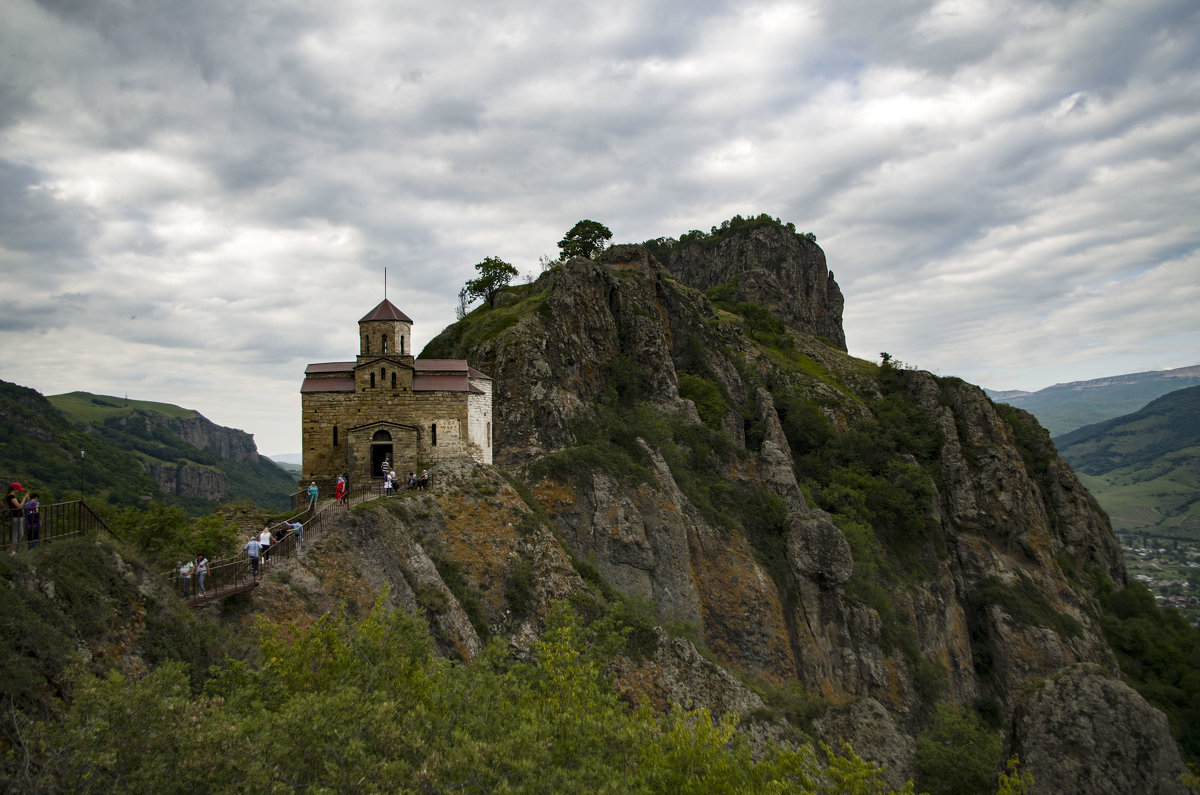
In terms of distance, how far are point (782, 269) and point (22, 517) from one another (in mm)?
113123

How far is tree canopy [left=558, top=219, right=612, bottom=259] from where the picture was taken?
85.6 meters

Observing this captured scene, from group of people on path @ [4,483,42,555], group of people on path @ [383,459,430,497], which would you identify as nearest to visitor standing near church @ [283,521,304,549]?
group of people on path @ [383,459,430,497]

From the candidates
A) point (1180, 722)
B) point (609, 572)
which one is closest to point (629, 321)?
point (609, 572)

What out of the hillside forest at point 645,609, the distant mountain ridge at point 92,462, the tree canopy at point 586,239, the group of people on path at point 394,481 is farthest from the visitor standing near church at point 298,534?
the tree canopy at point 586,239

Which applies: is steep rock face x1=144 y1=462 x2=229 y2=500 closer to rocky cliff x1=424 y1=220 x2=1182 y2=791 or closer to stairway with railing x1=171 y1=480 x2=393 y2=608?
rocky cliff x1=424 y1=220 x2=1182 y2=791

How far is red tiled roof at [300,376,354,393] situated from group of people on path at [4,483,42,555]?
20212mm

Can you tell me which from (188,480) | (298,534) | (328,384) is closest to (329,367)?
(328,384)

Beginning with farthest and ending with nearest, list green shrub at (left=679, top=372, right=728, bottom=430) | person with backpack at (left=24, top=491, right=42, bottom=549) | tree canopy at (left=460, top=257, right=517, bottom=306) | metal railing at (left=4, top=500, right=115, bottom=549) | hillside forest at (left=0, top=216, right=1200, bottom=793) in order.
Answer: tree canopy at (left=460, top=257, right=517, bottom=306) < green shrub at (left=679, top=372, right=728, bottom=430) < person with backpack at (left=24, top=491, right=42, bottom=549) < metal railing at (left=4, top=500, right=115, bottom=549) < hillside forest at (left=0, top=216, right=1200, bottom=793)

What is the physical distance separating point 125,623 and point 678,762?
1391cm

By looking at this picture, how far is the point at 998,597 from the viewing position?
6138 centimetres

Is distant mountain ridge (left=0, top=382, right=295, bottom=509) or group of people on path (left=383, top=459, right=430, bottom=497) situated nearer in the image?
group of people on path (left=383, top=459, right=430, bottom=497)

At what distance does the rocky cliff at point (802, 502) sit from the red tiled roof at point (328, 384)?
→ 11468mm

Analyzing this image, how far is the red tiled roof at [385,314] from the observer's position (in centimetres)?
3822

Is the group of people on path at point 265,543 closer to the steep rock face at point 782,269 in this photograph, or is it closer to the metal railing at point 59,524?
the metal railing at point 59,524
